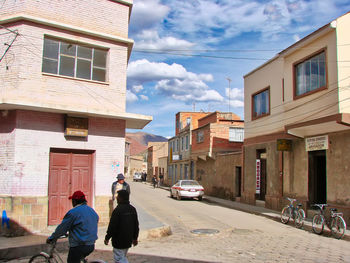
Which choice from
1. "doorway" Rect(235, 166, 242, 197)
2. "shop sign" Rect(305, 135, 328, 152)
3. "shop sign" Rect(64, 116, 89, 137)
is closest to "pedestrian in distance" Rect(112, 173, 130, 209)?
"shop sign" Rect(64, 116, 89, 137)

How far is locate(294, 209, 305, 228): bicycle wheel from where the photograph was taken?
12762 millimetres

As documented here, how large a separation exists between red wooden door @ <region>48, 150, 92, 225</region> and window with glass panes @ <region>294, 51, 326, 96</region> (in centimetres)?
977

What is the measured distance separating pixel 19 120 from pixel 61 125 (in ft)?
4.08

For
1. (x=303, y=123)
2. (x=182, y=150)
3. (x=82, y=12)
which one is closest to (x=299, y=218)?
(x=303, y=123)

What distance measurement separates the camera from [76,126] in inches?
426

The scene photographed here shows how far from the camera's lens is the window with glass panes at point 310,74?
555 inches

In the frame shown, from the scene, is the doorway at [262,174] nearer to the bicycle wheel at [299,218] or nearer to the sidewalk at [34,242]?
the bicycle wheel at [299,218]

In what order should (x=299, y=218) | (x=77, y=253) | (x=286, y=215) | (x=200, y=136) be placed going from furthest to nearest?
1. (x=200, y=136)
2. (x=286, y=215)
3. (x=299, y=218)
4. (x=77, y=253)

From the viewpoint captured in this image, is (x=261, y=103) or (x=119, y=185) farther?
(x=261, y=103)

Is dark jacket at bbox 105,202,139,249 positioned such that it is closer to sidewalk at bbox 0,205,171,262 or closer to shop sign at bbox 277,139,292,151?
sidewalk at bbox 0,205,171,262

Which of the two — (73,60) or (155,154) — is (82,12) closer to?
(73,60)

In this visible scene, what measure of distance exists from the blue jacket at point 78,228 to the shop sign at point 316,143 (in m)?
11.5

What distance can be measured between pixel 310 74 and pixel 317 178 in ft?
15.4

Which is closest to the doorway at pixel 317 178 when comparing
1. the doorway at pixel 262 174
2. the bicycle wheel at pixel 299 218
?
the bicycle wheel at pixel 299 218
